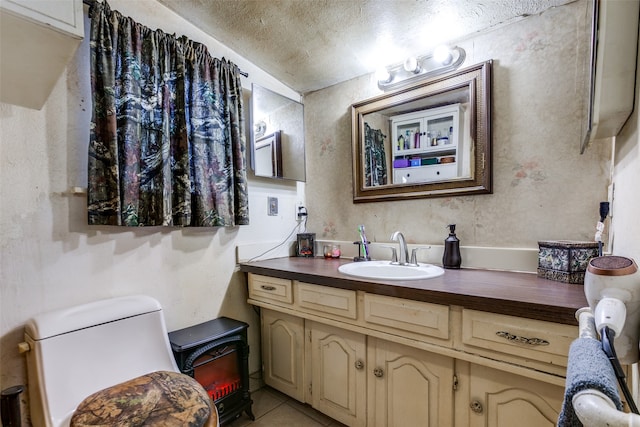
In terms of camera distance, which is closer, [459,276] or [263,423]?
[459,276]

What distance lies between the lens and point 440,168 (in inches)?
63.9

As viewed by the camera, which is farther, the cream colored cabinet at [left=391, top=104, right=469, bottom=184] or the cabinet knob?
the cream colored cabinet at [left=391, top=104, right=469, bottom=184]

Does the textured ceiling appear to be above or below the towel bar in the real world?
above

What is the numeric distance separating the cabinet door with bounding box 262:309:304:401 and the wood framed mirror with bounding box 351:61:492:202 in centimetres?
92

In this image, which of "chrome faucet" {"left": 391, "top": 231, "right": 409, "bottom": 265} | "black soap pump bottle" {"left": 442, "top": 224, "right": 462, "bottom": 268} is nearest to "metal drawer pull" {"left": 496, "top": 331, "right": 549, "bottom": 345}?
"black soap pump bottle" {"left": 442, "top": 224, "right": 462, "bottom": 268}

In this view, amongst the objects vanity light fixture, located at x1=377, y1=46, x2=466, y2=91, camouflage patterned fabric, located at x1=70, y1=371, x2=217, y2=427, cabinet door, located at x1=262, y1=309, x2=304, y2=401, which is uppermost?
vanity light fixture, located at x1=377, y1=46, x2=466, y2=91

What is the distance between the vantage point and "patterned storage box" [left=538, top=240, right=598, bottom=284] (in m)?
1.14

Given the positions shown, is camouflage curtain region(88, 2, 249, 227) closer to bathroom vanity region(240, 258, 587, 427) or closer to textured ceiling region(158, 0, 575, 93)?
textured ceiling region(158, 0, 575, 93)

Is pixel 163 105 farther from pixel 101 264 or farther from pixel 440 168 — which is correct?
pixel 440 168

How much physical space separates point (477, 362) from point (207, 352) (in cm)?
122

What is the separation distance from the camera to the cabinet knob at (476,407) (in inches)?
41.8

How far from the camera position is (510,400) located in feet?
3.30

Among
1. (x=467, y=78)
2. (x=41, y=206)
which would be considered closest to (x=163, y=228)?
(x=41, y=206)

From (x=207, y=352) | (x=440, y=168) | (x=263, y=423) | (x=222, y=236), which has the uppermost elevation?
(x=440, y=168)
